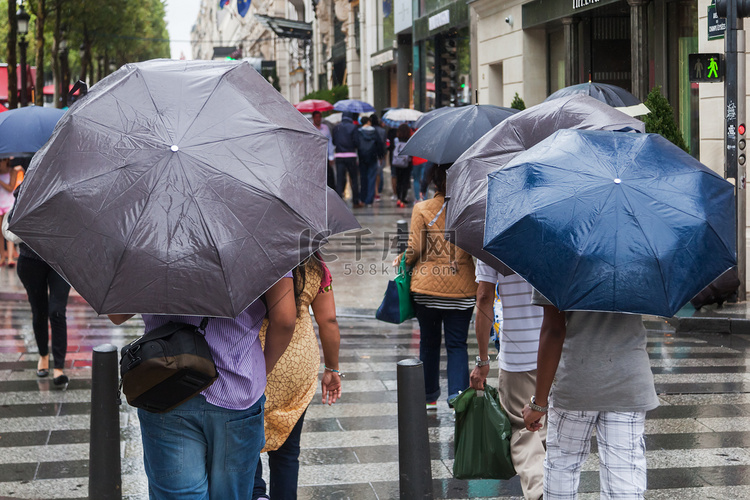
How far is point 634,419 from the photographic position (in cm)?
361

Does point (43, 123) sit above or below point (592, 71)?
below

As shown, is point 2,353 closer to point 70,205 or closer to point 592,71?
point 70,205

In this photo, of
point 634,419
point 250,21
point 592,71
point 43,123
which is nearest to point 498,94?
point 592,71

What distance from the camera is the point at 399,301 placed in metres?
6.46

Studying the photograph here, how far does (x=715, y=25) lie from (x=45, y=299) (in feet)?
25.8

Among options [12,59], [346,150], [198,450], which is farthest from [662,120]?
[12,59]

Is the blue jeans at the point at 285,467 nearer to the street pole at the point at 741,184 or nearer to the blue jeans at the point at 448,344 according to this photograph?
the blue jeans at the point at 448,344

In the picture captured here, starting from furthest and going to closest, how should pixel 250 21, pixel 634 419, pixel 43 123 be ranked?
pixel 250 21 → pixel 43 123 → pixel 634 419

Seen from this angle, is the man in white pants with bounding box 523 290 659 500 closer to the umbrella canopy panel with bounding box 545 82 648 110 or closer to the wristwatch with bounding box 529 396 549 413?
the wristwatch with bounding box 529 396 549 413

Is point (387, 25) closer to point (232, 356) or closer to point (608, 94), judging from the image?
point (608, 94)

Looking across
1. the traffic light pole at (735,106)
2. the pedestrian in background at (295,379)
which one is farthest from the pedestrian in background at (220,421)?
the traffic light pole at (735,106)

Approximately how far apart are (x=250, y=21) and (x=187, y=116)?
8135 centimetres

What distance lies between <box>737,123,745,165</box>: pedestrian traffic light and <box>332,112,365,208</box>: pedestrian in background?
1180cm

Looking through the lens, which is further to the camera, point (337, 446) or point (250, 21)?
point (250, 21)
